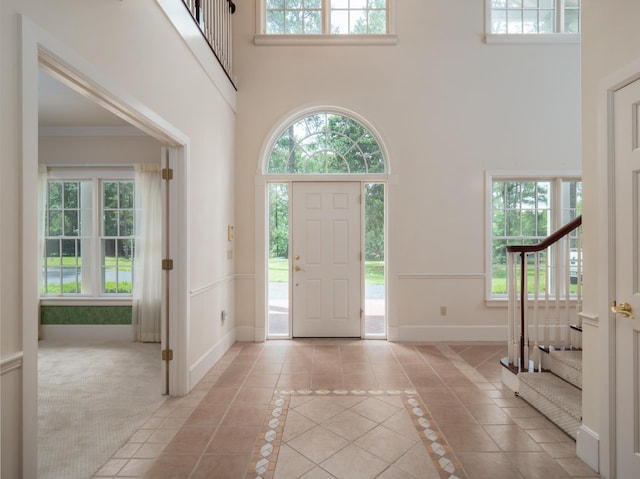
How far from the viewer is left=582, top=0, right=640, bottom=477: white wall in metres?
1.94

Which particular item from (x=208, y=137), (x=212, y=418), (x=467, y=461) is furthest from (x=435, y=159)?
(x=212, y=418)

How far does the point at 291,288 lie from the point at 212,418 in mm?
2329

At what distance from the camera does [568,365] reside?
113 inches

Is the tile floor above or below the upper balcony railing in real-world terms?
below

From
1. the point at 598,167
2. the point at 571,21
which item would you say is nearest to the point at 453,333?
the point at 598,167

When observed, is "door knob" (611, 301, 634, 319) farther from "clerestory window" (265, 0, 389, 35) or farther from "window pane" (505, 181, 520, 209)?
"clerestory window" (265, 0, 389, 35)

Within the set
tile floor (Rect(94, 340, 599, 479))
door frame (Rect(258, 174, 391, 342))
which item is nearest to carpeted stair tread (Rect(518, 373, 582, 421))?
tile floor (Rect(94, 340, 599, 479))

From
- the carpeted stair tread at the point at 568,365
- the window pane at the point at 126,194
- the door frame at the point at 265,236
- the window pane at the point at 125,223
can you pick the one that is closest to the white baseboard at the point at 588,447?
the carpeted stair tread at the point at 568,365

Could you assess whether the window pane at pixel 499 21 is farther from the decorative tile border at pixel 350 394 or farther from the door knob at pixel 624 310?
the decorative tile border at pixel 350 394

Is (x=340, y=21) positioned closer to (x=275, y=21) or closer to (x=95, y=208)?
(x=275, y=21)

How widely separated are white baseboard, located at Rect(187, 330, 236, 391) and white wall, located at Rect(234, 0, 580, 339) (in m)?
0.46

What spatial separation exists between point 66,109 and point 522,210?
5818mm

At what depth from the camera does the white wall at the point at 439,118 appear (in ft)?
15.9

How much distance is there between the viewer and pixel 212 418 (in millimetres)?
2707
